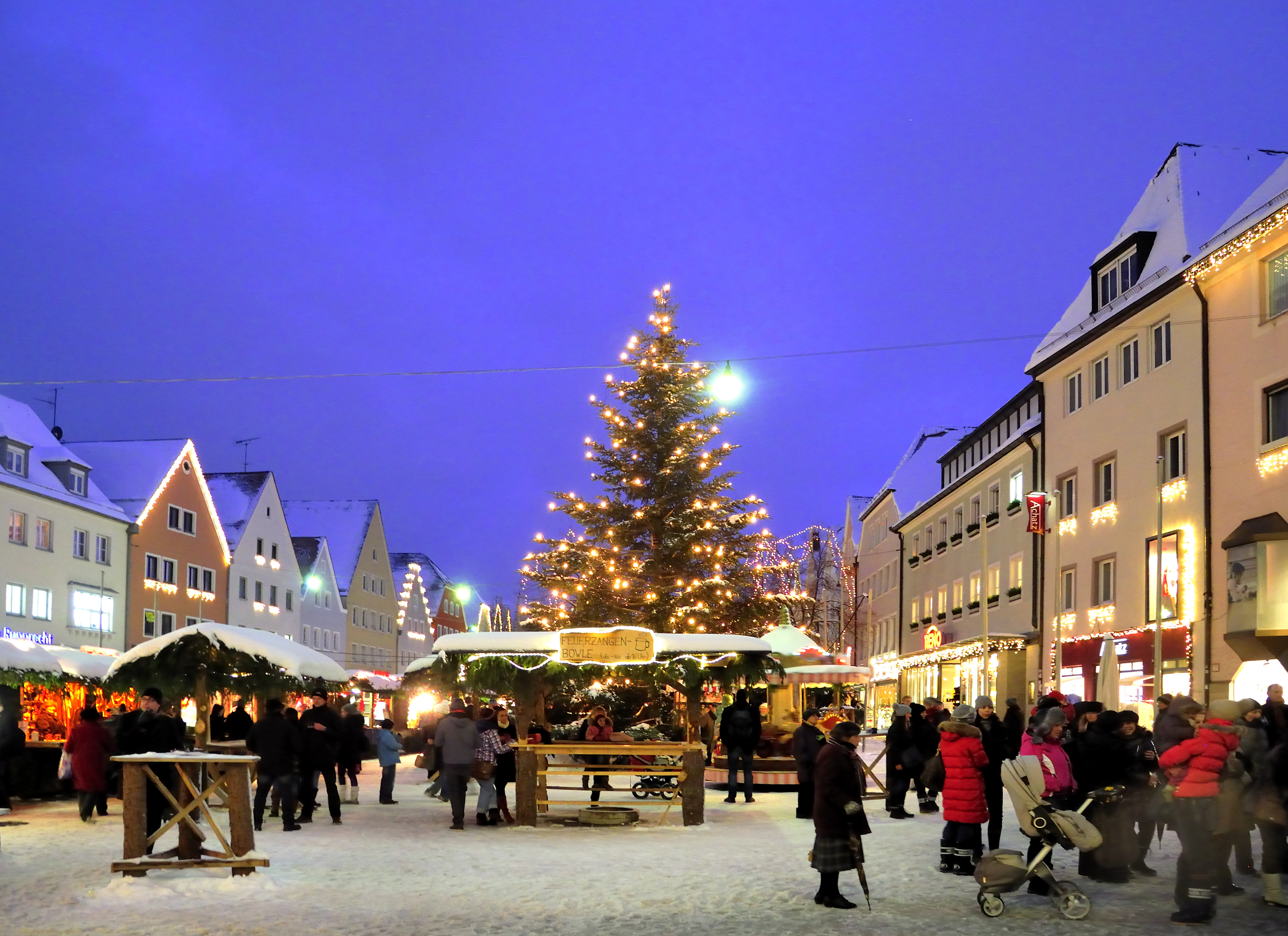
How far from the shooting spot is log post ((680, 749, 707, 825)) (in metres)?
18.5

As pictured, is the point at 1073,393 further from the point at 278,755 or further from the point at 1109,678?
the point at 278,755

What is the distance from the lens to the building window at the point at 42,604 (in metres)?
45.0

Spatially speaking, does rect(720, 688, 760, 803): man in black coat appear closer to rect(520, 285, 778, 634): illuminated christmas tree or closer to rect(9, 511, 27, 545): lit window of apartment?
rect(520, 285, 778, 634): illuminated christmas tree

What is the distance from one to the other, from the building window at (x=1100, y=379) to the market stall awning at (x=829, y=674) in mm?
10080

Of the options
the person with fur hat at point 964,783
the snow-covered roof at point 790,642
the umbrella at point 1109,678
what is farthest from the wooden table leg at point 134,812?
the snow-covered roof at point 790,642

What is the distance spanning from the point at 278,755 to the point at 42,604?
3161 cm

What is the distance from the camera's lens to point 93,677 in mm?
27891

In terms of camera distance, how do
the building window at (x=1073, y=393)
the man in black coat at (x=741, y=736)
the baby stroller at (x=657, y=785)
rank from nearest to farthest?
1. the baby stroller at (x=657, y=785)
2. the man in black coat at (x=741, y=736)
3. the building window at (x=1073, y=393)

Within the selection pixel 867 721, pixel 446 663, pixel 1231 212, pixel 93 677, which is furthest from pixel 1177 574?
pixel 867 721

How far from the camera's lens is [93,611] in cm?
4900

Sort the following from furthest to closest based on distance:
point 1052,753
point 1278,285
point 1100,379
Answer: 1. point 1100,379
2. point 1278,285
3. point 1052,753

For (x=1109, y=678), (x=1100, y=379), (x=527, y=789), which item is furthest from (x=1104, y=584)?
(x=527, y=789)

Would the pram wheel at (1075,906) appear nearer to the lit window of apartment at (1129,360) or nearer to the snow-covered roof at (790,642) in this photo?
the snow-covered roof at (790,642)

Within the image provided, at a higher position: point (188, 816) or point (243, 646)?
point (243, 646)
